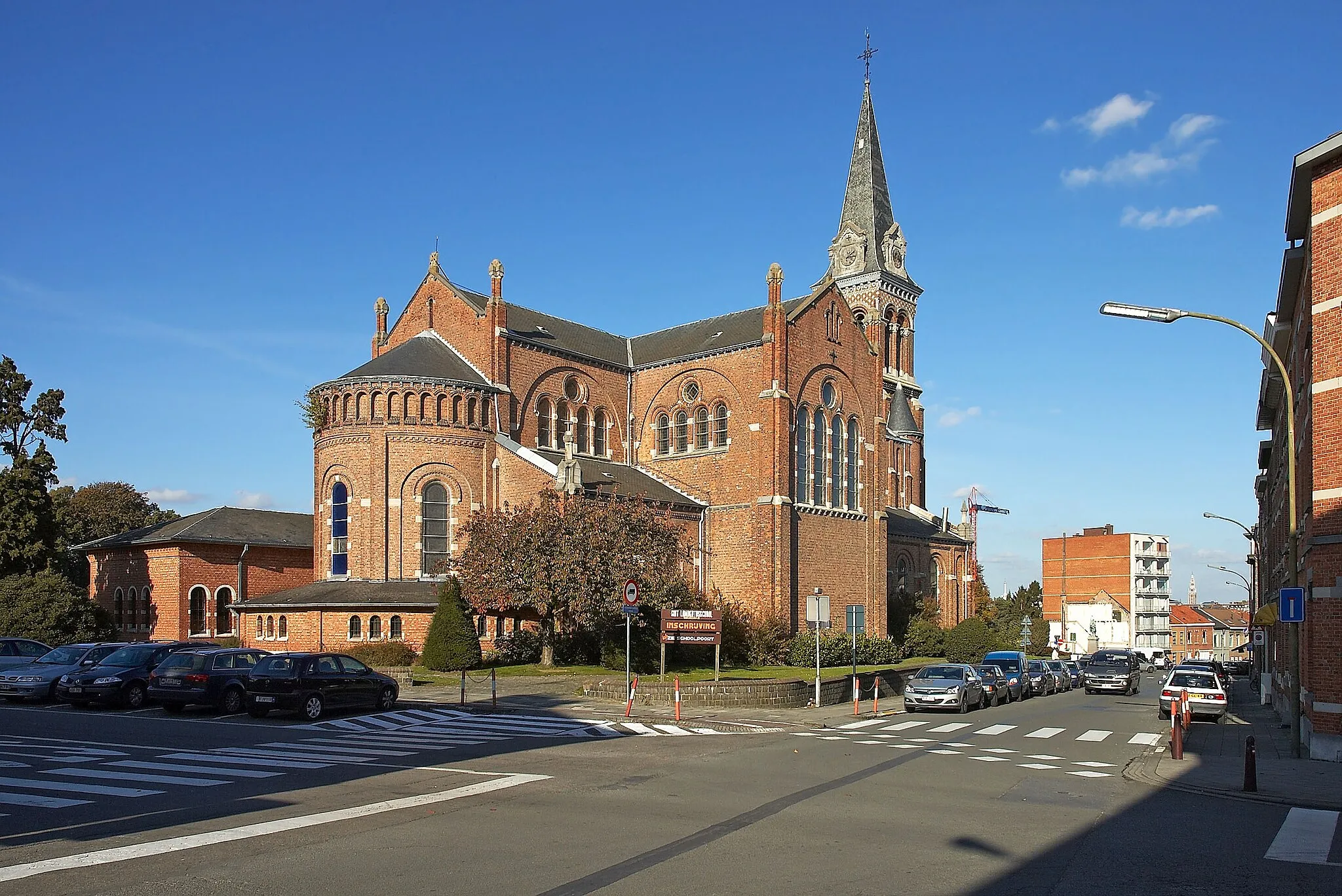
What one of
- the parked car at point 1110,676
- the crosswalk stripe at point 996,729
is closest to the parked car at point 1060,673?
the parked car at point 1110,676

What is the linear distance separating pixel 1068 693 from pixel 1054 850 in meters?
36.3

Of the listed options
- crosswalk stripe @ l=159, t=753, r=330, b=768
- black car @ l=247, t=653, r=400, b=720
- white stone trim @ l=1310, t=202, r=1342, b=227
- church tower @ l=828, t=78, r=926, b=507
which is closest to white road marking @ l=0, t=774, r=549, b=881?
crosswalk stripe @ l=159, t=753, r=330, b=768

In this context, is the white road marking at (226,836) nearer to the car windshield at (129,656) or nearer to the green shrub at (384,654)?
the car windshield at (129,656)

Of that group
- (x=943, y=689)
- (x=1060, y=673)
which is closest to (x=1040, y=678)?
(x=1060, y=673)

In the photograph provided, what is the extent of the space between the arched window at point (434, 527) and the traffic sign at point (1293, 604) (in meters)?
30.3

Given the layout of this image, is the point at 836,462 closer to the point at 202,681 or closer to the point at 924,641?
the point at 924,641

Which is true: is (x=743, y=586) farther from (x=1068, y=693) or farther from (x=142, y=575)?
(x=142, y=575)

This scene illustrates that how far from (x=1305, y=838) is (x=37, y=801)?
14444mm

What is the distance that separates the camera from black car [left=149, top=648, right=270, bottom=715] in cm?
2480

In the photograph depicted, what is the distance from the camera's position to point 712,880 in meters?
9.55

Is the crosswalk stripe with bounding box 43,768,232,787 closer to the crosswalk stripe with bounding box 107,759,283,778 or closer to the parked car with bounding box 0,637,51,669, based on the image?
the crosswalk stripe with bounding box 107,759,283,778

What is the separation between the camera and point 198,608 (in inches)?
1877

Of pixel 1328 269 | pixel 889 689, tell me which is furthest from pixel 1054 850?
pixel 889 689

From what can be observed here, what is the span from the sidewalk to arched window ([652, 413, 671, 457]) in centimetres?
2877
